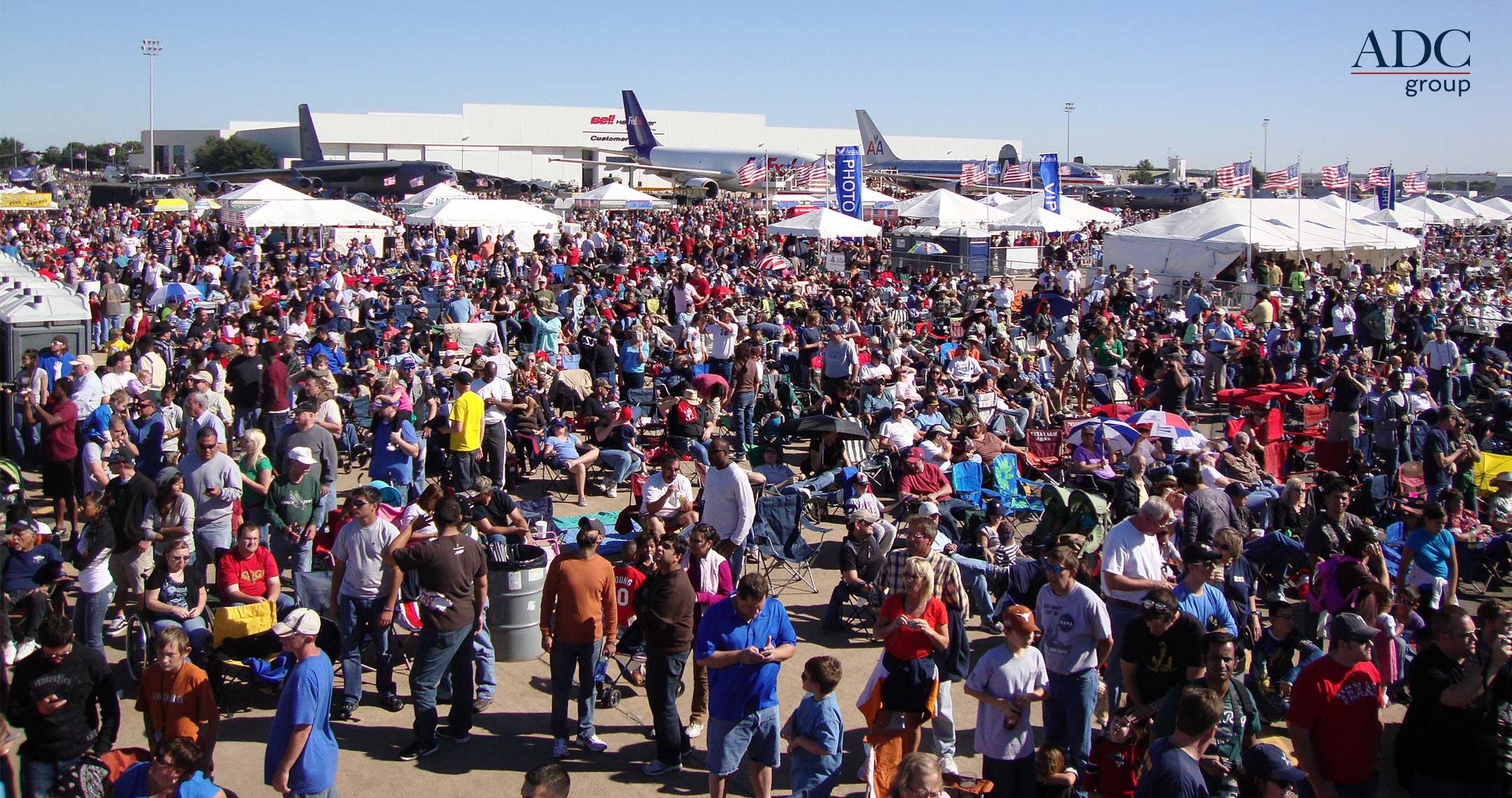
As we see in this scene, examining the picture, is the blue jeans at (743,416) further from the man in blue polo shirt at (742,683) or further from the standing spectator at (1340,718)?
the standing spectator at (1340,718)

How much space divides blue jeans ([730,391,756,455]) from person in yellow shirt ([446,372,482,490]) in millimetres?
3335

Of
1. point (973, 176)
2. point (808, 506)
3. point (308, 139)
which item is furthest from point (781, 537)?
point (308, 139)

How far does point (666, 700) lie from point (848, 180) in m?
20.4

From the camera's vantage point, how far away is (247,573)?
247 inches

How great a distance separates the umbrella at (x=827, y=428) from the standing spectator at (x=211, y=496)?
5035 millimetres

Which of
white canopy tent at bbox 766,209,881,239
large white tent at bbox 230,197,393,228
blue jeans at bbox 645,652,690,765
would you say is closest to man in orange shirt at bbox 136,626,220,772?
blue jeans at bbox 645,652,690,765

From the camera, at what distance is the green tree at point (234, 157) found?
88.1m

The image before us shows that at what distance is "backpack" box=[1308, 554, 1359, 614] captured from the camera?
19.9 feet

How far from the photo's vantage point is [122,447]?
8312 mm

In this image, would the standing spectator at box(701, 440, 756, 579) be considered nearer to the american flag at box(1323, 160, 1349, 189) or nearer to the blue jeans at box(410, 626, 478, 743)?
the blue jeans at box(410, 626, 478, 743)

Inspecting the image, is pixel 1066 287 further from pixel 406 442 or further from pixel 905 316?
pixel 406 442

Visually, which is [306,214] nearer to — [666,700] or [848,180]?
[848,180]

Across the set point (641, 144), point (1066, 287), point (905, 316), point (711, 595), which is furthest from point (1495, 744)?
point (641, 144)

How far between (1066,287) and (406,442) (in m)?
17.0
